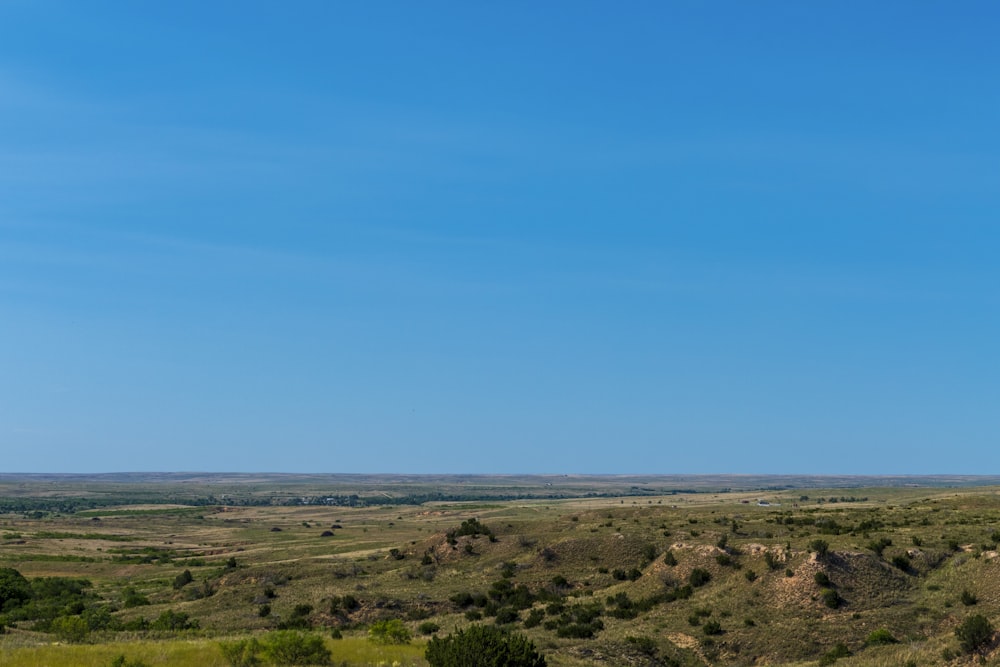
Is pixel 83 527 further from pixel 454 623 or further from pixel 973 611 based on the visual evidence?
pixel 973 611

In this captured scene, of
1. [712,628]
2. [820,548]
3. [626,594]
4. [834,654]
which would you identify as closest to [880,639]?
[834,654]

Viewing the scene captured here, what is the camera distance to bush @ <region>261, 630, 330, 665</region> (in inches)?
1157

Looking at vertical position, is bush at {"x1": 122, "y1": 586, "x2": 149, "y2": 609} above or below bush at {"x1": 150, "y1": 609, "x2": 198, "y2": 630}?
below

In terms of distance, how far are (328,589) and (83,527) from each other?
128323mm

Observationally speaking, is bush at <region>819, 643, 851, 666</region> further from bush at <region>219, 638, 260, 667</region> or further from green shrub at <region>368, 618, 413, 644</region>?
bush at <region>219, 638, 260, 667</region>

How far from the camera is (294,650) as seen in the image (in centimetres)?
2989

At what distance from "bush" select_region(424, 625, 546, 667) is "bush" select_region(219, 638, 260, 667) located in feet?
19.8

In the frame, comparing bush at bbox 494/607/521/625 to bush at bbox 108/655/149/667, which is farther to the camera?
bush at bbox 494/607/521/625

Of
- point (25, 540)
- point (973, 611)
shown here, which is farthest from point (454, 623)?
point (25, 540)

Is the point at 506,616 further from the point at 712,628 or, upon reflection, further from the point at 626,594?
the point at 712,628

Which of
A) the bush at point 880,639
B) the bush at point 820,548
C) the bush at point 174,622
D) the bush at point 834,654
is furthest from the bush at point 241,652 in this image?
the bush at point 820,548

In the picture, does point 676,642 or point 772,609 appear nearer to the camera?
point 676,642

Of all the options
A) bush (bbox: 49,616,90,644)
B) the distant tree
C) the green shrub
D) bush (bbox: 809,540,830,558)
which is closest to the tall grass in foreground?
the green shrub

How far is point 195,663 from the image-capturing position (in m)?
27.8
